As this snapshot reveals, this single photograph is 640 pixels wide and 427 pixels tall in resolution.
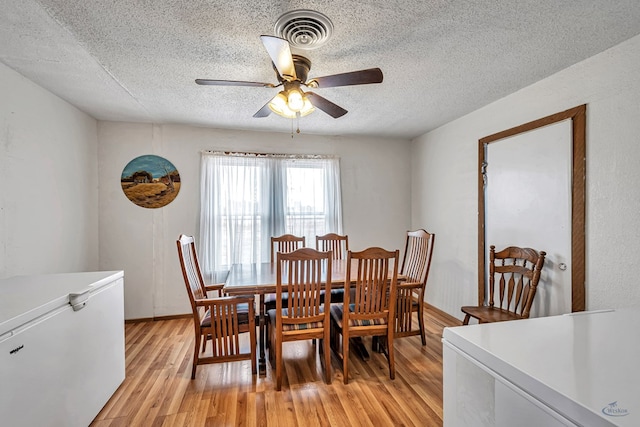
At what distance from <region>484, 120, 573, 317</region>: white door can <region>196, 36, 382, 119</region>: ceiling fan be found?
1611mm

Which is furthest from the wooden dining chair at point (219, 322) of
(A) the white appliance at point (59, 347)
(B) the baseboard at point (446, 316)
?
(B) the baseboard at point (446, 316)

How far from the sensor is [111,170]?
3.38 meters

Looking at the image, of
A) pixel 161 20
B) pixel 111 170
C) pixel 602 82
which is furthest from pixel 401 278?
pixel 111 170

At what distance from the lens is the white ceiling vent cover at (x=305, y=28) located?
153 centimetres

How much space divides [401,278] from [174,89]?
264cm

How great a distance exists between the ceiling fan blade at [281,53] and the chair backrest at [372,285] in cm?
130

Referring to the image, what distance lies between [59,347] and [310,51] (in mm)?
2242

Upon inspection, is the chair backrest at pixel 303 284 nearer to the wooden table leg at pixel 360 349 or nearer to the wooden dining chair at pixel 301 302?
the wooden dining chair at pixel 301 302

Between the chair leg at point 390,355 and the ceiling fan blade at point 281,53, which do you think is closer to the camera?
the ceiling fan blade at point 281,53

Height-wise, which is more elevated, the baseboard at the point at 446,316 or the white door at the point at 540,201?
the white door at the point at 540,201

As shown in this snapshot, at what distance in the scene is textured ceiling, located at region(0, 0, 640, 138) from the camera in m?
1.51

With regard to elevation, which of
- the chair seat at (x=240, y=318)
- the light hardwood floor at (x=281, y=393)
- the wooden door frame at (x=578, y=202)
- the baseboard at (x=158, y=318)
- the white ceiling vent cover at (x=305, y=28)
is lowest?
the light hardwood floor at (x=281, y=393)

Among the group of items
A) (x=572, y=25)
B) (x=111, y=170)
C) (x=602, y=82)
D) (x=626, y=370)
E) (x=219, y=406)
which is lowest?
(x=219, y=406)

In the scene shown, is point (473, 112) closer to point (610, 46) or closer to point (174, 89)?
point (610, 46)
